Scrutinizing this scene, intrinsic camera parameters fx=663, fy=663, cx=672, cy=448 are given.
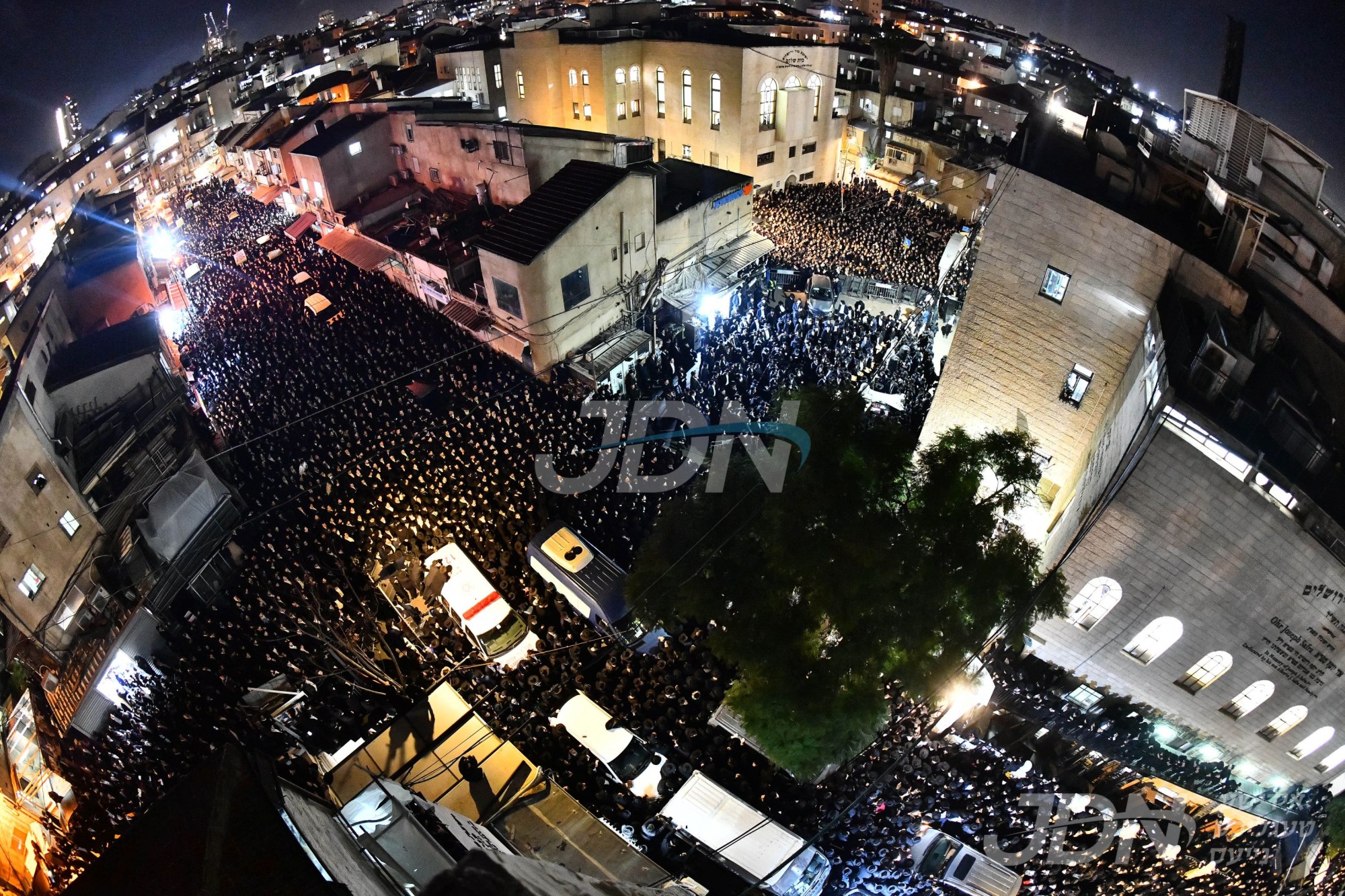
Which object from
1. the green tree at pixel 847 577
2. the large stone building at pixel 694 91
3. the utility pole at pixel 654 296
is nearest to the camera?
the green tree at pixel 847 577

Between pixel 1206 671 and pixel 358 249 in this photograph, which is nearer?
pixel 1206 671

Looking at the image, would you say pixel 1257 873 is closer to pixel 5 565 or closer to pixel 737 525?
pixel 737 525

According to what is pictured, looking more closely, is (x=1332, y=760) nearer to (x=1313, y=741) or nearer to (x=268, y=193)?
(x=1313, y=741)

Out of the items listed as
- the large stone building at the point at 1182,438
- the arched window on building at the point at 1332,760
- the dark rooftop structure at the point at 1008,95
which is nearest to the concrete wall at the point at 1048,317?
the large stone building at the point at 1182,438

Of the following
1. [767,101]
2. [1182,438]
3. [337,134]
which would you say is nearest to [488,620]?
[1182,438]

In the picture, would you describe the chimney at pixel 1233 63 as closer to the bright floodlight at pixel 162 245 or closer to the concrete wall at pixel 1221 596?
the concrete wall at pixel 1221 596

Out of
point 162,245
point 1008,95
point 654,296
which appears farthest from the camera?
point 1008,95

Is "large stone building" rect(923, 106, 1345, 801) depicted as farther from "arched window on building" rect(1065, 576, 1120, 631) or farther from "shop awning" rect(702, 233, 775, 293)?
"shop awning" rect(702, 233, 775, 293)

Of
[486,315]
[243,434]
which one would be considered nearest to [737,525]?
[486,315]

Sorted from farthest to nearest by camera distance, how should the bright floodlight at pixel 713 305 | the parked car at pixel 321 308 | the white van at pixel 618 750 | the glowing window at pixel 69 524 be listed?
the bright floodlight at pixel 713 305 < the parked car at pixel 321 308 < the glowing window at pixel 69 524 < the white van at pixel 618 750
